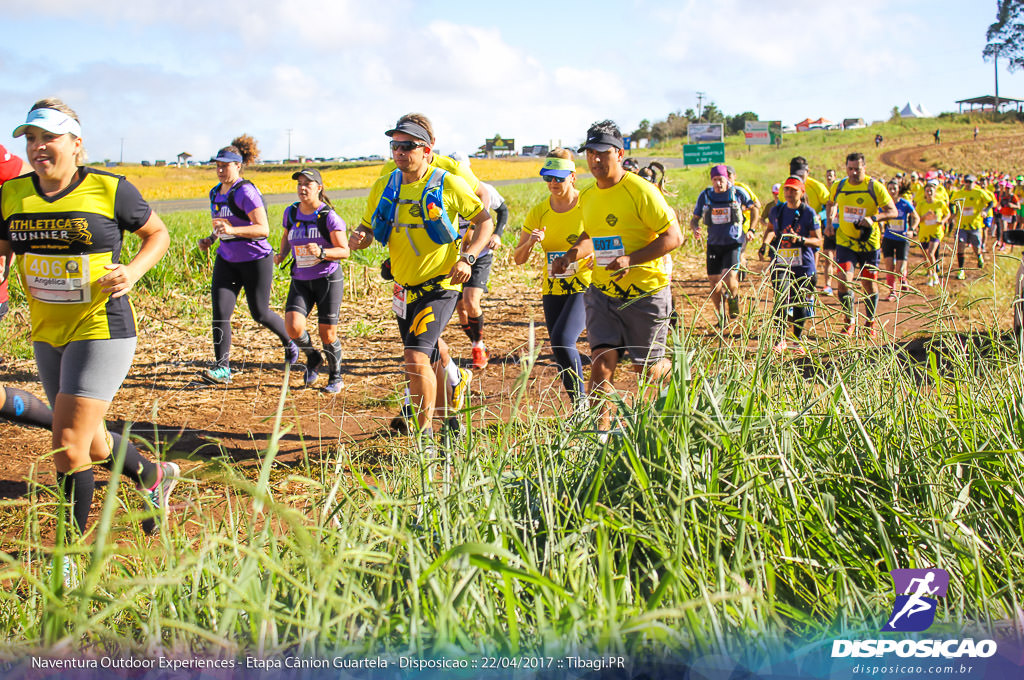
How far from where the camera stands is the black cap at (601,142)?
14.5ft

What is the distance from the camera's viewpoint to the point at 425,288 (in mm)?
4523

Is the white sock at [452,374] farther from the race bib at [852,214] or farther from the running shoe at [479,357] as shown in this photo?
the race bib at [852,214]

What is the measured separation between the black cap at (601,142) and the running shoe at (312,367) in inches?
134

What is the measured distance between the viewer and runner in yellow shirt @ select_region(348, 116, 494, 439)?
4.45 metres

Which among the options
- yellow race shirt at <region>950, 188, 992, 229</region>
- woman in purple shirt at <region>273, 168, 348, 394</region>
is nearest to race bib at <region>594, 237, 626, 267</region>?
woman in purple shirt at <region>273, 168, 348, 394</region>

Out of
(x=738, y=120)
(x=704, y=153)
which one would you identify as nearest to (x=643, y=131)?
(x=738, y=120)

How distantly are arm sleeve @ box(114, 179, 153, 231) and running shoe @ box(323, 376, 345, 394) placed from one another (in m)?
3.03

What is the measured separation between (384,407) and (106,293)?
2956 millimetres

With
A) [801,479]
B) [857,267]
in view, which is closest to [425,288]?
[801,479]

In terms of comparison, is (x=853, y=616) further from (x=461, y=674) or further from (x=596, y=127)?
(x=596, y=127)

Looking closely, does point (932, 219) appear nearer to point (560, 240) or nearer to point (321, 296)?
point (560, 240)

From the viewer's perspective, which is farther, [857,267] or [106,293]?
[857,267]

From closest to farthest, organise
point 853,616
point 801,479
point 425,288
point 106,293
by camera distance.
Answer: point 853,616
point 801,479
point 106,293
point 425,288

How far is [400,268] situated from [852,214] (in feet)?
20.3
